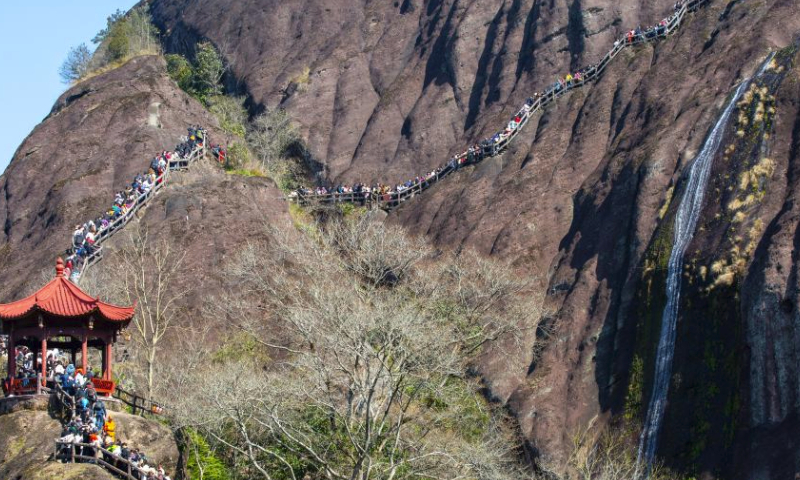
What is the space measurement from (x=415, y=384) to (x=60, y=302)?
413 inches

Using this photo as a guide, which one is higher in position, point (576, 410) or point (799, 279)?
point (799, 279)

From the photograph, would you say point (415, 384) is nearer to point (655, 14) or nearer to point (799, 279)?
point (799, 279)

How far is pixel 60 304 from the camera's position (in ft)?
107

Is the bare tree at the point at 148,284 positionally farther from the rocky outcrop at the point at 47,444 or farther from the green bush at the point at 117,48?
the green bush at the point at 117,48

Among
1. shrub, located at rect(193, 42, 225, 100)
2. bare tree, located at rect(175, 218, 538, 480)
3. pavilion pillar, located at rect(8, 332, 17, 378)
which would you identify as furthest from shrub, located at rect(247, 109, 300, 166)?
pavilion pillar, located at rect(8, 332, 17, 378)

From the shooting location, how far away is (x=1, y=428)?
3100 centimetres

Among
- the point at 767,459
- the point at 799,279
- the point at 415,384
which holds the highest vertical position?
the point at 799,279

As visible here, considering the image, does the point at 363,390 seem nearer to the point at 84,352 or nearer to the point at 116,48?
the point at 84,352

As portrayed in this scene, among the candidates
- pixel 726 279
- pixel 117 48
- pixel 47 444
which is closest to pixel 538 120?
pixel 726 279

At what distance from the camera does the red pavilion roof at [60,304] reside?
106 feet

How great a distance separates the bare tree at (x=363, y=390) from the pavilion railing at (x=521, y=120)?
578 inches

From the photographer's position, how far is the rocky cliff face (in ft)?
129

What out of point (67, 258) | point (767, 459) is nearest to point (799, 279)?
point (767, 459)

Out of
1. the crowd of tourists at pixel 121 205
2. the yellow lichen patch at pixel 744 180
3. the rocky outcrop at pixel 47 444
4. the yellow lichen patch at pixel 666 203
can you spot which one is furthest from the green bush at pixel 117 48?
the rocky outcrop at pixel 47 444
